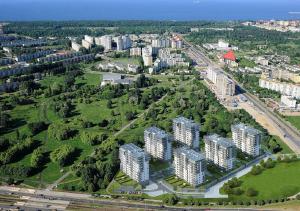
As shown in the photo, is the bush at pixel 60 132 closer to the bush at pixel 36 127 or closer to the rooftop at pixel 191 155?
the bush at pixel 36 127

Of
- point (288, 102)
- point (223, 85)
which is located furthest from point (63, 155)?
point (288, 102)

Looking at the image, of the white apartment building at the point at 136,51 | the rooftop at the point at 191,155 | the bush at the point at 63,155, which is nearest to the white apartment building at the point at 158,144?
the rooftop at the point at 191,155

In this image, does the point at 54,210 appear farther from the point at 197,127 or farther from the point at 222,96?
the point at 222,96

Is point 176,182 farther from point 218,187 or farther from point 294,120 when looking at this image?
point 294,120

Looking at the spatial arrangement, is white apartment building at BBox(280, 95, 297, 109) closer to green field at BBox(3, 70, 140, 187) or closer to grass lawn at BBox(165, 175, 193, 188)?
green field at BBox(3, 70, 140, 187)

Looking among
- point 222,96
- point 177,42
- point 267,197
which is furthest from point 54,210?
point 177,42

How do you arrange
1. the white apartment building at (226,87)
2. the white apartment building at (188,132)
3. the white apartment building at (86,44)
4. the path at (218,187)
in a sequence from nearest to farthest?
the path at (218,187)
the white apartment building at (188,132)
the white apartment building at (226,87)
the white apartment building at (86,44)
